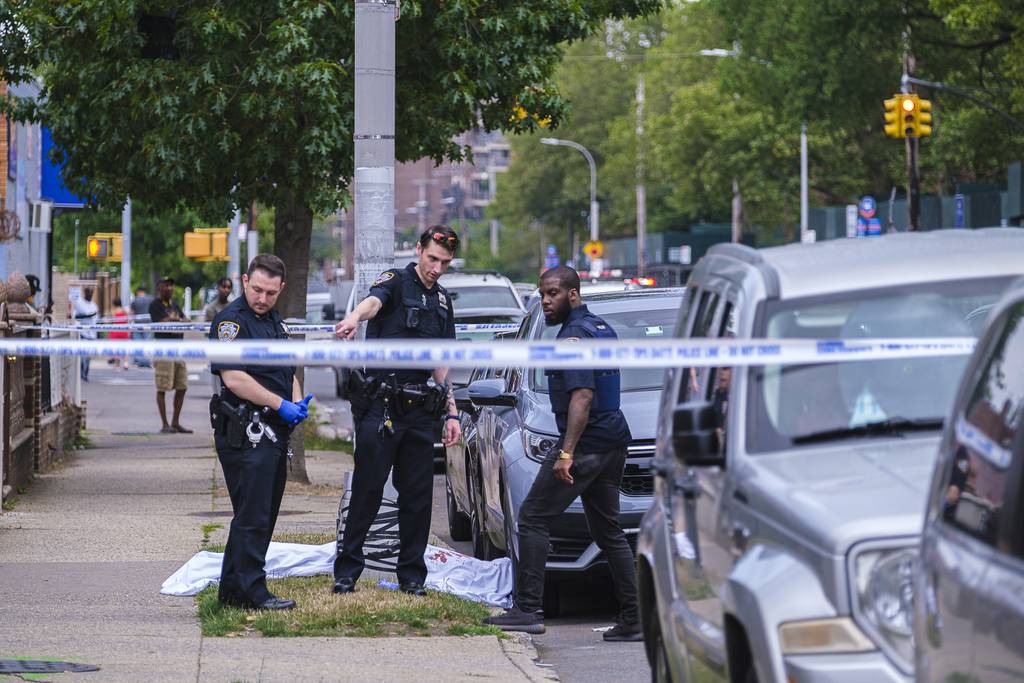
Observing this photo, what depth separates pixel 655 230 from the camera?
9762 cm

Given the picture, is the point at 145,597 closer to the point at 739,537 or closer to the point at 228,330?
the point at 228,330

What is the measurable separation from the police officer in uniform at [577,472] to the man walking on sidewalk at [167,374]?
1266cm

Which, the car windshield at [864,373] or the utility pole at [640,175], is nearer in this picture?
the car windshield at [864,373]

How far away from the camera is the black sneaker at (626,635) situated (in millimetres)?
9117

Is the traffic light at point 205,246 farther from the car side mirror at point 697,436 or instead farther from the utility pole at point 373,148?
the car side mirror at point 697,436

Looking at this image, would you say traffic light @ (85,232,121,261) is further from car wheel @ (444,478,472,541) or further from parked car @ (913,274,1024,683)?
parked car @ (913,274,1024,683)

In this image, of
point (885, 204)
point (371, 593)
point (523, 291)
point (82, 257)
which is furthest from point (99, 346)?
point (82, 257)

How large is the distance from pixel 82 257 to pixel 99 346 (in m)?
58.6

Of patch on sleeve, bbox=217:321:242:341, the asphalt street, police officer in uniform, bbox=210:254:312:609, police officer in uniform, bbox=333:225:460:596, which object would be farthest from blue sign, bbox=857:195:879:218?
patch on sleeve, bbox=217:321:242:341

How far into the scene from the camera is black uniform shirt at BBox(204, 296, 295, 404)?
872cm

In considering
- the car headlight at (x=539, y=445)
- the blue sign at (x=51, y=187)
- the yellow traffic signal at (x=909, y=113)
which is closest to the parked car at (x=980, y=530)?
the car headlight at (x=539, y=445)

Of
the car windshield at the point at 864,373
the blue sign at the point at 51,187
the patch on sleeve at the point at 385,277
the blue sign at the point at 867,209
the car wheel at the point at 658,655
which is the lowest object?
the car wheel at the point at 658,655

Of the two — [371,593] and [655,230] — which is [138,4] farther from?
[655,230]

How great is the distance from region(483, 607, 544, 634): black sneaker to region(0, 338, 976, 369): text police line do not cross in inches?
106
